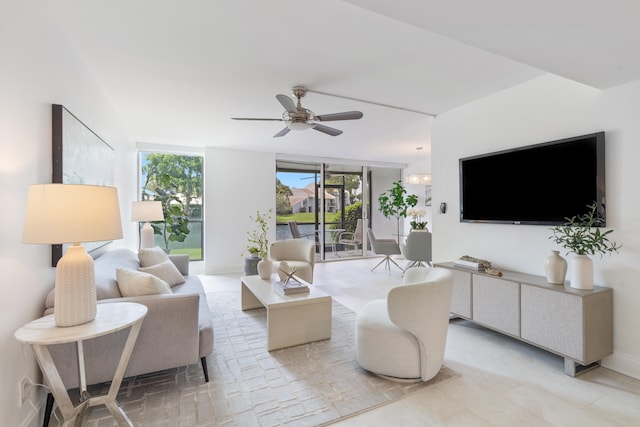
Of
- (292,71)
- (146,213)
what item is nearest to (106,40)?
(292,71)

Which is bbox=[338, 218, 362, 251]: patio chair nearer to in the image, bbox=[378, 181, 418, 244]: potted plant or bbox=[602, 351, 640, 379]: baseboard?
bbox=[378, 181, 418, 244]: potted plant

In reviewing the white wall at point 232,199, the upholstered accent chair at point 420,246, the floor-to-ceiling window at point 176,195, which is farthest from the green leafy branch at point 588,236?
the floor-to-ceiling window at point 176,195

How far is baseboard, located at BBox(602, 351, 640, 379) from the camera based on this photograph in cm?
216

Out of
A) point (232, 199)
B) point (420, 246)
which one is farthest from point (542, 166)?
point (232, 199)

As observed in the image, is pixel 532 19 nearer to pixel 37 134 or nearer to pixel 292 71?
pixel 292 71

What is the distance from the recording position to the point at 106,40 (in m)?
2.13

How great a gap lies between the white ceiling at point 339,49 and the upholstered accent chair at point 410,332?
61.2 inches

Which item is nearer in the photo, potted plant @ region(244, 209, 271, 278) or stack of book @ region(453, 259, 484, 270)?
stack of book @ region(453, 259, 484, 270)

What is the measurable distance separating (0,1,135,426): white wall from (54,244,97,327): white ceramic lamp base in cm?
23

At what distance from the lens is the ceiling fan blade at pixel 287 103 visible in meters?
2.55

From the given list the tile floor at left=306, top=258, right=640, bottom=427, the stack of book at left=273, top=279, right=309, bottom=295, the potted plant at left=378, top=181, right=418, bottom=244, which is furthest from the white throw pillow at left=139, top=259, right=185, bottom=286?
the potted plant at left=378, top=181, right=418, bottom=244

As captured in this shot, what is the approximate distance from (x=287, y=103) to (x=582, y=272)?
2.66 meters

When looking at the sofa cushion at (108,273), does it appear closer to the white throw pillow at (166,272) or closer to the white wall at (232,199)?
the white throw pillow at (166,272)

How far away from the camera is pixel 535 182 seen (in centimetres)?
269
